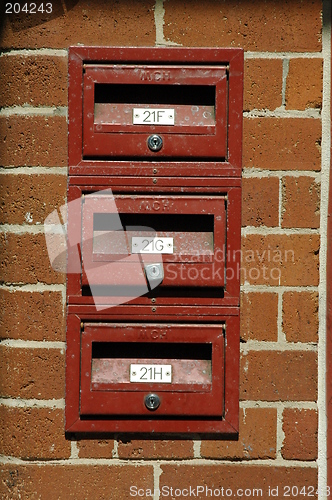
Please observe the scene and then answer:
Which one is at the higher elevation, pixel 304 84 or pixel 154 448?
pixel 304 84

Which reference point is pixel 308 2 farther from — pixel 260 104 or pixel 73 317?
pixel 73 317

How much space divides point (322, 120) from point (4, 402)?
1120 millimetres

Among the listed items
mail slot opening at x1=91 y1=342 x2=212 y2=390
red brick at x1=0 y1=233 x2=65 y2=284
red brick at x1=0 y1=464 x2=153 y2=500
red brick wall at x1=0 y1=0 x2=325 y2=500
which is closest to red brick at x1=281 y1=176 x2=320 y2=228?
→ red brick wall at x1=0 y1=0 x2=325 y2=500

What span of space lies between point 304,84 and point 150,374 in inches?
33.6

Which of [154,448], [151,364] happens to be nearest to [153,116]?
[151,364]

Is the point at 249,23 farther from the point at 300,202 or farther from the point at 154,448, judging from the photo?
the point at 154,448

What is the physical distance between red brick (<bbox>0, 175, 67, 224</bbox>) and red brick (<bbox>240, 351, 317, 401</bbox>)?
65cm

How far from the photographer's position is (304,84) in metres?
1.34

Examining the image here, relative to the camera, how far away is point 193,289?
4.30 feet

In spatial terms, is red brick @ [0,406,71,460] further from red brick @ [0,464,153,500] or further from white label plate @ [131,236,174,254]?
white label plate @ [131,236,174,254]

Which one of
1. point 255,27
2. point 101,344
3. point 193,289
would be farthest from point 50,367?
point 255,27

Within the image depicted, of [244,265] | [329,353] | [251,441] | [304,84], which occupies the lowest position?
[251,441]

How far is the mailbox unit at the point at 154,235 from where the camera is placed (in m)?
1.30

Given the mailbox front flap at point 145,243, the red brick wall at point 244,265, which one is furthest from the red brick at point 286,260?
the mailbox front flap at point 145,243
